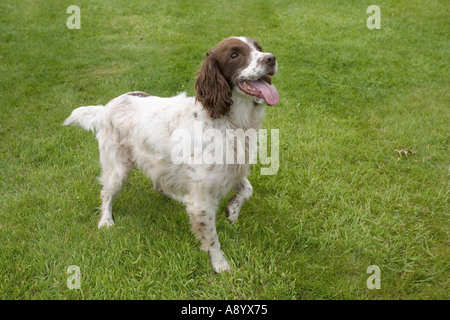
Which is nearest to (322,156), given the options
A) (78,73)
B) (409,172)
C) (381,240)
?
(409,172)

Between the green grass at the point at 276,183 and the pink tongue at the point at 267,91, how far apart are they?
1.23m

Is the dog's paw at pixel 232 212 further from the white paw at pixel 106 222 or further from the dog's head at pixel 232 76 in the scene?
the white paw at pixel 106 222

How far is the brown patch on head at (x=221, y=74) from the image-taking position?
276 centimetres

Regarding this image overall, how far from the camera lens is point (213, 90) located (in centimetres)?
276

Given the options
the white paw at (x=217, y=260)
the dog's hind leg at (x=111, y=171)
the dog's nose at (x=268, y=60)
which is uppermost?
the dog's nose at (x=268, y=60)

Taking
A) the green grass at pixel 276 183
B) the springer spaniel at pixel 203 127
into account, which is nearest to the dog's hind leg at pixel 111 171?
the springer spaniel at pixel 203 127

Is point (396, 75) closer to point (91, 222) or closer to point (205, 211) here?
point (205, 211)

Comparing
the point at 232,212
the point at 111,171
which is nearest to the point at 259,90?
the point at 232,212

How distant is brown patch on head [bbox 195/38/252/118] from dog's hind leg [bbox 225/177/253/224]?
2.65 ft

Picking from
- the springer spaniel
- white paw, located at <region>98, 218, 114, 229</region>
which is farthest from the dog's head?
white paw, located at <region>98, 218, 114, 229</region>

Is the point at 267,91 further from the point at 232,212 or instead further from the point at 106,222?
the point at 106,222

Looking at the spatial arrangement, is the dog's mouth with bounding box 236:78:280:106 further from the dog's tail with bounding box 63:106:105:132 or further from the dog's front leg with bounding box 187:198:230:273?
the dog's tail with bounding box 63:106:105:132

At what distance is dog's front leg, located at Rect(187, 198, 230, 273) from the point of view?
2.96 m

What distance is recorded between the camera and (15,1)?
11.5m
